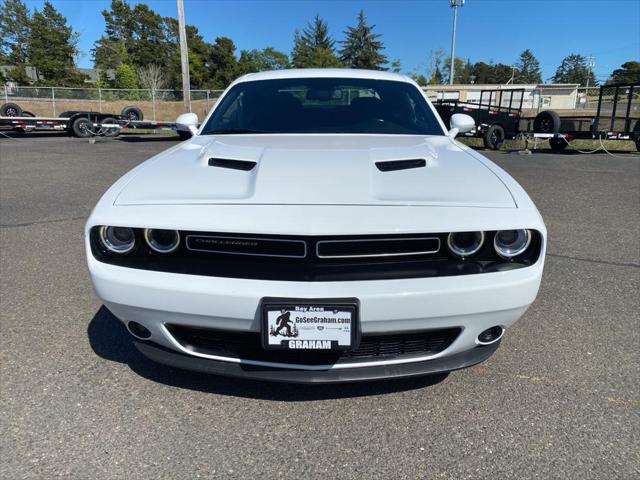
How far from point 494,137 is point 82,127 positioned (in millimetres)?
13655

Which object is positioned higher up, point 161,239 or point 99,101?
point 99,101

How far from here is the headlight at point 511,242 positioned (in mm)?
1902

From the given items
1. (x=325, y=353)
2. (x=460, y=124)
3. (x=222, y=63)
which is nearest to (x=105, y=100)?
(x=460, y=124)

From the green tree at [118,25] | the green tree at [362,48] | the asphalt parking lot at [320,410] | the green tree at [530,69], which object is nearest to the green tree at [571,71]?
the green tree at [530,69]

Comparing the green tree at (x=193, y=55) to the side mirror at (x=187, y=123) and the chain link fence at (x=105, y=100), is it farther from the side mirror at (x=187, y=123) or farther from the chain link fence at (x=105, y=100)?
the side mirror at (x=187, y=123)

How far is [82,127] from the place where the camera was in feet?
52.5

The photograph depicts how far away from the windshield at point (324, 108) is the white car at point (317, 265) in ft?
3.44

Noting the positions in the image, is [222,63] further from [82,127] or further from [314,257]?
[314,257]

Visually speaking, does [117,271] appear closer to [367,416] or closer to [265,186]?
[265,186]

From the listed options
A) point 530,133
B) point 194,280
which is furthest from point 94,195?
point 530,133

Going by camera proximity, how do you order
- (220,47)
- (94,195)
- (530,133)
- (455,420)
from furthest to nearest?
(220,47), (530,133), (94,195), (455,420)

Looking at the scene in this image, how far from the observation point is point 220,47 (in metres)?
68.4

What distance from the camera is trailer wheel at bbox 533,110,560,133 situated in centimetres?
1312

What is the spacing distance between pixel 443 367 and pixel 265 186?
1.03 m
